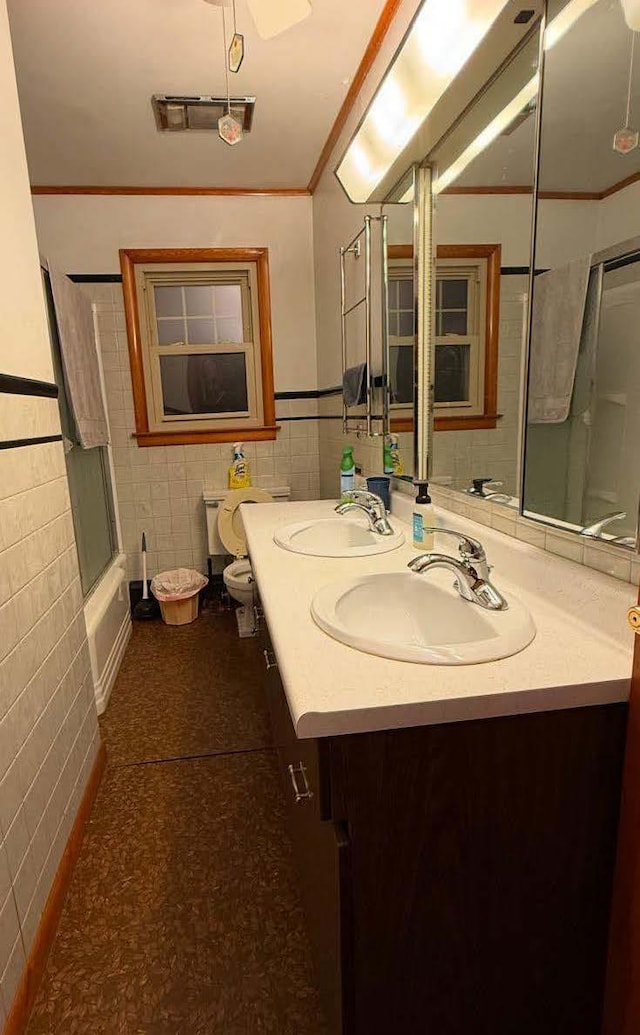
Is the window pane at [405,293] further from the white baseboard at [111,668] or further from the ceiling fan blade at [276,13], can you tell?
the white baseboard at [111,668]

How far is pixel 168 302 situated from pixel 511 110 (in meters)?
2.53

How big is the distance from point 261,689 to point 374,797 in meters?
1.72

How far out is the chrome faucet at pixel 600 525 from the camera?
2.91 feet

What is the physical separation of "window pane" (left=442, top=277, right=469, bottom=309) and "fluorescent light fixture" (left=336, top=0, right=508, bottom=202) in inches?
16.1

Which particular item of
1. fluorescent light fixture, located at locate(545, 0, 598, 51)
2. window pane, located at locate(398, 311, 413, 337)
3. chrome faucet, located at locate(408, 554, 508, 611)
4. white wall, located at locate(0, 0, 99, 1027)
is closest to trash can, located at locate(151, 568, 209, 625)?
white wall, located at locate(0, 0, 99, 1027)

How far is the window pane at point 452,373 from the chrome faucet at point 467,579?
560 mm

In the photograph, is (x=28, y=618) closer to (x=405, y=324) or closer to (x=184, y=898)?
(x=184, y=898)

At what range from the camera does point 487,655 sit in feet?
2.59

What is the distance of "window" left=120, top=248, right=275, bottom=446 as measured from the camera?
125 inches

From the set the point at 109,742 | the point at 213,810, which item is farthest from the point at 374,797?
the point at 109,742

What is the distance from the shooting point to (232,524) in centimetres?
315

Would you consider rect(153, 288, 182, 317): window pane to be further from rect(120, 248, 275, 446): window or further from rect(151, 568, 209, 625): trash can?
rect(151, 568, 209, 625): trash can

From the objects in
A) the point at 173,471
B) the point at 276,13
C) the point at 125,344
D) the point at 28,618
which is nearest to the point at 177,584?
the point at 173,471

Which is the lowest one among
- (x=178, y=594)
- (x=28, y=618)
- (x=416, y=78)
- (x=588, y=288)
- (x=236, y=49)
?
(x=178, y=594)
